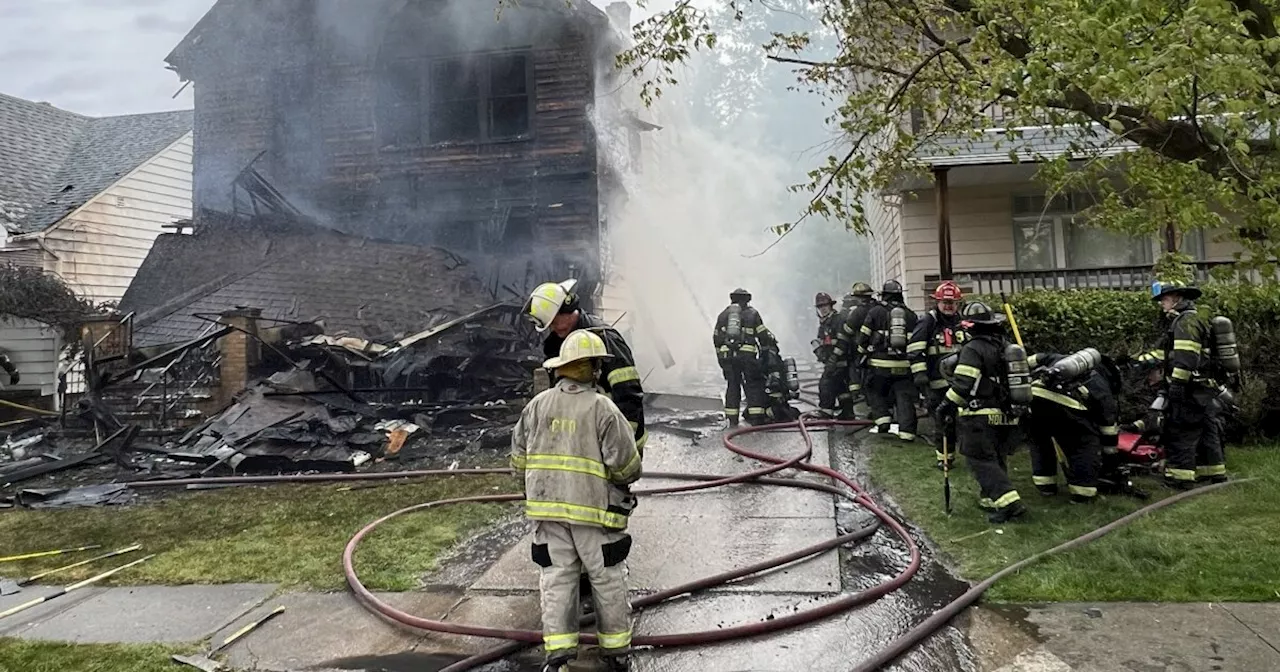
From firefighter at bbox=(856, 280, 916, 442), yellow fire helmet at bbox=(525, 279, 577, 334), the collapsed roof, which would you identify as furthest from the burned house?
yellow fire helmet at bbox=(525, 279, 577, 334)

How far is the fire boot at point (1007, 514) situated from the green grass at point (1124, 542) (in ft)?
0.23

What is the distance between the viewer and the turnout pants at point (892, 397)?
8.00 metres

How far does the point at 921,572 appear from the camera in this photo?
166 inches

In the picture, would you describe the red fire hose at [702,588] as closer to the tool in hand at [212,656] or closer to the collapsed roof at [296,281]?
the tool in hand at [212,656]

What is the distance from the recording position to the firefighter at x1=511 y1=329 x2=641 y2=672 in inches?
124

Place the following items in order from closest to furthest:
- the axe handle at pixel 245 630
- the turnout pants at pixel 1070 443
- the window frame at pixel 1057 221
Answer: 1. the axe handle at pixel 245 630
2. the turnout pants at pixel 1070 443
3. the window frame at pixel 1057 221

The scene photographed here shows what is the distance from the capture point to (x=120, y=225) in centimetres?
1756

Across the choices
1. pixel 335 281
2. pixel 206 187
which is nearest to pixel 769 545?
pixel 335 281

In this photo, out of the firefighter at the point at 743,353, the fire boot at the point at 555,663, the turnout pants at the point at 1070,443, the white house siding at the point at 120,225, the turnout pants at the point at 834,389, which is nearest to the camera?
the fire boot at the point at 555,663

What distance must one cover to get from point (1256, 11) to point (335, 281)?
12287mm

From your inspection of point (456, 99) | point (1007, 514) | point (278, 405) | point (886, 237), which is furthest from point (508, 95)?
point (1007, 514)

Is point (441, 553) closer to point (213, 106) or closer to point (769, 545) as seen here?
point (769, 545)

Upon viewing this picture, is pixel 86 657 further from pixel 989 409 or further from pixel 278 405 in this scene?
pixel 278 405

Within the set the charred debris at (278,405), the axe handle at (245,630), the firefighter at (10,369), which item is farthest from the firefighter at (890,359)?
the firefighter at (10,369)
